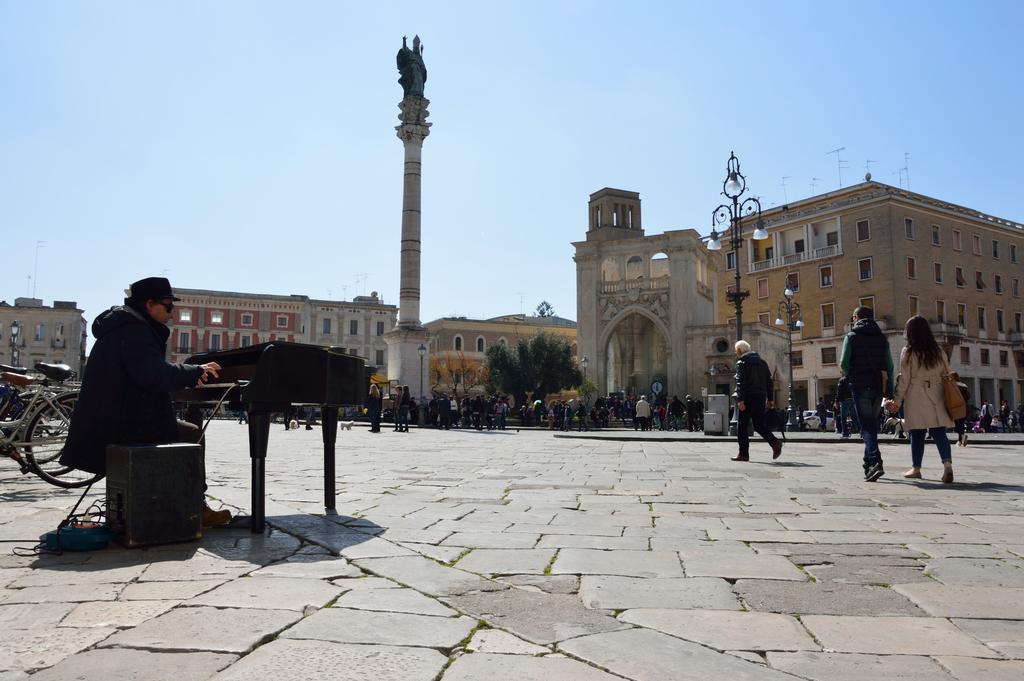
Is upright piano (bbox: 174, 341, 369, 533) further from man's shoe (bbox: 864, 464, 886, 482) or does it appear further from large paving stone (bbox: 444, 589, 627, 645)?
man's shoe (bbox: 864, 464, 886, 482)

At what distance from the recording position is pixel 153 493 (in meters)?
3.60

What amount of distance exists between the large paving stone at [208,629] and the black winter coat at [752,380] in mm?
7870

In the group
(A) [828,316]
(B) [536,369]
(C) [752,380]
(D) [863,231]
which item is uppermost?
(D) [863,231]

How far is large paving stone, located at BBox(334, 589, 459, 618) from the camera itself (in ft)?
8.43

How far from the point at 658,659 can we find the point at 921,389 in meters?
6.04

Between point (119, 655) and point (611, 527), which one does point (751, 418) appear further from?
point (119, 655)

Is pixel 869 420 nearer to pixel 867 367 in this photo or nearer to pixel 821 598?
pixel 867 367

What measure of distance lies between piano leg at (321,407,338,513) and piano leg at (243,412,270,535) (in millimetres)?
568

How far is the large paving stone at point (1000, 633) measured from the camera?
7.32 ft

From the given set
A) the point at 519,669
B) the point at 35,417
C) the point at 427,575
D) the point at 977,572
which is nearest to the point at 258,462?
the point at 427,575

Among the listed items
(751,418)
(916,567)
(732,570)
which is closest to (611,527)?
(732,570)

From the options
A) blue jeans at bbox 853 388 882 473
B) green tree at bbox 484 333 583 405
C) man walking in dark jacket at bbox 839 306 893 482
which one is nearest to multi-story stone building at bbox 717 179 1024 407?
green tree at bbox 484 333 583 405

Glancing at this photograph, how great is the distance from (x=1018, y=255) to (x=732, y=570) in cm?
5886

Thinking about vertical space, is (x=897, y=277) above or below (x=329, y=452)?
above
